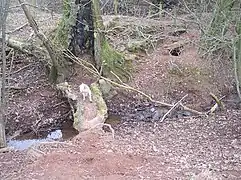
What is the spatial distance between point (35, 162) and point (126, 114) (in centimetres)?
365

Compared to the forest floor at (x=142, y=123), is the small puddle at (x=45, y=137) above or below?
below

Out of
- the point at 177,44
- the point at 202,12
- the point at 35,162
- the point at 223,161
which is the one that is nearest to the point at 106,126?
the point at 35,162

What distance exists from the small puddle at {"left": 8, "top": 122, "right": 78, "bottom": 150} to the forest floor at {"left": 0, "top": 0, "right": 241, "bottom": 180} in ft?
0.31

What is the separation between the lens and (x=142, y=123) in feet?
32.6

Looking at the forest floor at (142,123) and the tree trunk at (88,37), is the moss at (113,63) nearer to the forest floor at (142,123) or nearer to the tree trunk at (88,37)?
the tree trunk at (88,37)

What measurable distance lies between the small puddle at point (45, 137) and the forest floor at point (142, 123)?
0.09 meters

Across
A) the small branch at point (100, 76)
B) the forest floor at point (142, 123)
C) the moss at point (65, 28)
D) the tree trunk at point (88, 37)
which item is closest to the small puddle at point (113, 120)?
the forest floor at point (142, 123)

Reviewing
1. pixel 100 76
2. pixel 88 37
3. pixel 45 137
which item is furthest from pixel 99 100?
pixel 88 37

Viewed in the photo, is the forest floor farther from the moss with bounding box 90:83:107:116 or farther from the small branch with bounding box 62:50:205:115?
the moss with bounding box 90:83:107:116

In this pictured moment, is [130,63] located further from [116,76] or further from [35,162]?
[35,162]

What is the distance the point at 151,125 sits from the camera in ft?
31.7

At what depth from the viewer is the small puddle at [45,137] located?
9484 mm

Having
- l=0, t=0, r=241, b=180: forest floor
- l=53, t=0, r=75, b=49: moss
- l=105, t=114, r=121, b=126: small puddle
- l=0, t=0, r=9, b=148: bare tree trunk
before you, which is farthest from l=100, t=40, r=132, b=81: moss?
l=0, t=0, r=9, b=148: bare tree trunk

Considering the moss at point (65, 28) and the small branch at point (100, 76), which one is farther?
the moss at point (65, 28)
